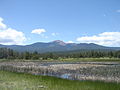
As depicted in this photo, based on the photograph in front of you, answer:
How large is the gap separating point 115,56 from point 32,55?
241 ft

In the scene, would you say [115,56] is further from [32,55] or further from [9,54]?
[9,54]

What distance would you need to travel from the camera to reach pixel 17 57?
183 meters

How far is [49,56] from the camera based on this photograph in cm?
18925

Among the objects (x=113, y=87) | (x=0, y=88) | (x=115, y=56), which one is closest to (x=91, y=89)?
(x=113, y=87)

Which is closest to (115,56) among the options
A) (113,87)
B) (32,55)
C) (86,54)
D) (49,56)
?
(86,54)

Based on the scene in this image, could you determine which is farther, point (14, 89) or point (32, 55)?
point (32, 55)

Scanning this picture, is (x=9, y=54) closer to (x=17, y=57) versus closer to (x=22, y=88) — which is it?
(x=17, y=57)

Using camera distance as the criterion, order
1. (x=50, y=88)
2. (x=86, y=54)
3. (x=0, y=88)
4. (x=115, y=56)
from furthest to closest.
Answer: (x=86, y=54), (x=115, y=56), (x=50, y=88), (x=0, y=88)

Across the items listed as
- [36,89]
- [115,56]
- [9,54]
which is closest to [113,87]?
[36,89]

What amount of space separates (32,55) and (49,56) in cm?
1586

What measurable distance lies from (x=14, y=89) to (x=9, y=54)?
173073 mm

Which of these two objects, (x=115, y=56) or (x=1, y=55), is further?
(x=1, y=55)

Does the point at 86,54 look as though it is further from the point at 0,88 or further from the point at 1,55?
the point at 0,88

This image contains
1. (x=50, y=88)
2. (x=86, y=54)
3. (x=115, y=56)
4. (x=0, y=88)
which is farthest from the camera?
(x=86, y=54)
